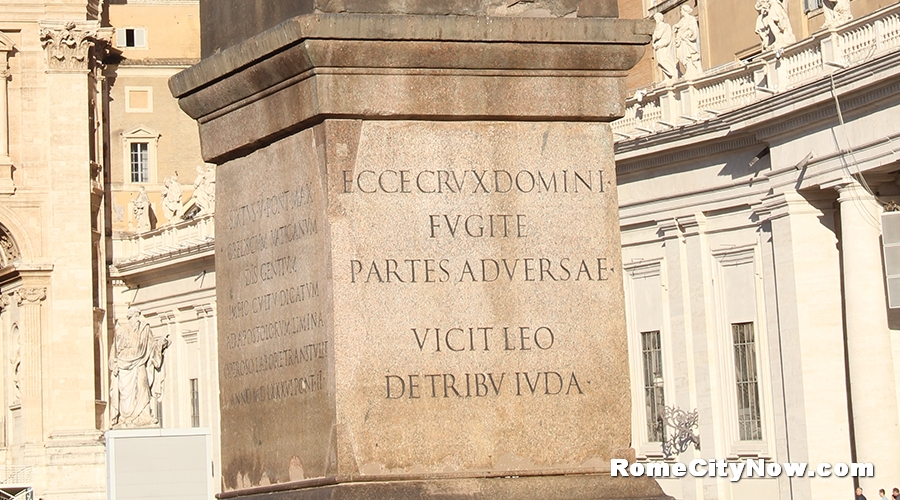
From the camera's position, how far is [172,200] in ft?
185

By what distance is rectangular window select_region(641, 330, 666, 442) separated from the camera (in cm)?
3494

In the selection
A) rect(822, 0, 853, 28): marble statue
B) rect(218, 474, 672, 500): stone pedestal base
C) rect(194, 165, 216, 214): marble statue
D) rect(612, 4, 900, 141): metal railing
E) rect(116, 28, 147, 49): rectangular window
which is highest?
rect(116, 28, 147, 49): rectangular window

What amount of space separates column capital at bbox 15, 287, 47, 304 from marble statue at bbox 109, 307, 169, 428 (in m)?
10.1

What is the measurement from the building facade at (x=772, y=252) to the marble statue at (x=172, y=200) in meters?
22.5

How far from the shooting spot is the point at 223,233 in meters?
8.32

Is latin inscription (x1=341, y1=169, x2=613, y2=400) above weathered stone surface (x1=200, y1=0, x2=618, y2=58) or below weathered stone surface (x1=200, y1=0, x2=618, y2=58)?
below

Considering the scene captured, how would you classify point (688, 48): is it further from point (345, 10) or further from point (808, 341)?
point (345, 10)

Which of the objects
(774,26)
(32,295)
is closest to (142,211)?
(32,295)

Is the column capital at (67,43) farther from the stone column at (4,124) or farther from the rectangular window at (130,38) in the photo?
the rectangular window at (130,38)

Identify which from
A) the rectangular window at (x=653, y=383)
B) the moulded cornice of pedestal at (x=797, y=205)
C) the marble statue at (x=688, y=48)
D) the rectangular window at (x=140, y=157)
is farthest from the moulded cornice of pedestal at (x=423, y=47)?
the rectangular window at (x=140, y=157)

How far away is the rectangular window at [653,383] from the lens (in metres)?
34.9

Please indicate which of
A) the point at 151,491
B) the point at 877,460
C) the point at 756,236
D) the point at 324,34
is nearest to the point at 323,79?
the point at 324,34

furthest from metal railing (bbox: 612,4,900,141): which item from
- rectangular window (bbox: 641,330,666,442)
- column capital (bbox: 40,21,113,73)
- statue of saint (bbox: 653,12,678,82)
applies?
column capital (bbox: 40,21,113,73)

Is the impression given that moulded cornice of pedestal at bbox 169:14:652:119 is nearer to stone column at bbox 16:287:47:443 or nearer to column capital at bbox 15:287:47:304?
stone column at bbox 16:287:47:443
